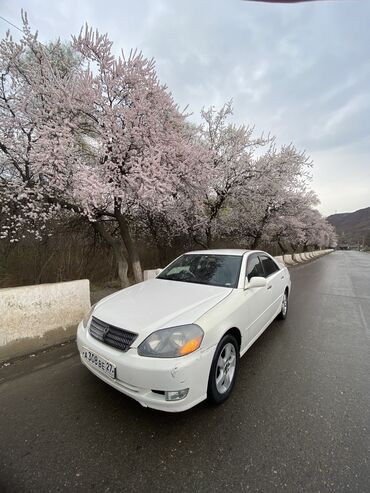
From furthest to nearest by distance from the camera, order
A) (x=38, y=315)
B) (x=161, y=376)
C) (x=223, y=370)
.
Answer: (x=38, y=315)
(x=223, y=370)
(x=161, y=376)

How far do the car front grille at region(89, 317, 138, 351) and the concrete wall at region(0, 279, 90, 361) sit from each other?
5.38 ft

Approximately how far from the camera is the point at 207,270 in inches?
144

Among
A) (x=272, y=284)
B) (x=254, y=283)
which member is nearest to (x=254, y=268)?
(x=272, y=284)

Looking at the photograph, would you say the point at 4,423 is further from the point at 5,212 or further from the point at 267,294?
the point at 5,212

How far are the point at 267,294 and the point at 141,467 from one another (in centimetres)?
272

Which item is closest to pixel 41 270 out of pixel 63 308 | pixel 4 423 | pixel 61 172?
pixel 61 172

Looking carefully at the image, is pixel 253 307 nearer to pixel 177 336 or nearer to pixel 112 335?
pixel 177 336

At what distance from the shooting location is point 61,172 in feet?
19.3

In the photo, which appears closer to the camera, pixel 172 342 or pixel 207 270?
pixel 172 342

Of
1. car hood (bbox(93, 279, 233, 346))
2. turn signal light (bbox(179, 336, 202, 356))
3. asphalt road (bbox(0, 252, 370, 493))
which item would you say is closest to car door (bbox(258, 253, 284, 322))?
asphalt road (bbox(0, 252, 370, 493))

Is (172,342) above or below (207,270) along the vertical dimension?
below

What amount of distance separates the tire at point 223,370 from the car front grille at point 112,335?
813mm

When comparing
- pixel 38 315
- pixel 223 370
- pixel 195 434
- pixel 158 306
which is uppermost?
pixel 158 306

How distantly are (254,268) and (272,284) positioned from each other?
0.59 meters
